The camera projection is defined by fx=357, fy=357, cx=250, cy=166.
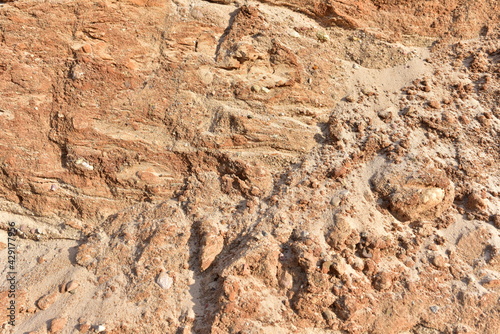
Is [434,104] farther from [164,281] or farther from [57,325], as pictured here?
[57,325]

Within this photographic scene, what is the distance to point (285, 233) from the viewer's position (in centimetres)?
305

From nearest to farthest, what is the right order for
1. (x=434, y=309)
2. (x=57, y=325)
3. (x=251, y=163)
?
(x=434, y=309) < (x=57, y=325) < (x=251, y=163)

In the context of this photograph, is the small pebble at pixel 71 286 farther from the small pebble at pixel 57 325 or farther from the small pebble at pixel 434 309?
the small pebble at pixel 434 309

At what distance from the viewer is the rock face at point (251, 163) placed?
9.37ft

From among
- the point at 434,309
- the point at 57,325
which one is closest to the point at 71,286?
the point at 57,325

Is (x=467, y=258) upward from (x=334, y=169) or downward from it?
downward

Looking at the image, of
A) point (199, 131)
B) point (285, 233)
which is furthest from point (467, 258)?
point (199, 131)

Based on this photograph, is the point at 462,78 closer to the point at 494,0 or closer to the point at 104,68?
the point at 494,0

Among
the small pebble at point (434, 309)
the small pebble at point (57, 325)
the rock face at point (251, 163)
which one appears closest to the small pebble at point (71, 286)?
the rock face at point (251, 163)

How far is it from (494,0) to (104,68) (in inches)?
157

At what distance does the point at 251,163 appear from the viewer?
3385mm

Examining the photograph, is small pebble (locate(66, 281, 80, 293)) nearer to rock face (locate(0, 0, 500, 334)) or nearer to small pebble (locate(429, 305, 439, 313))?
rock face (locate(0, 0, 500, 334))

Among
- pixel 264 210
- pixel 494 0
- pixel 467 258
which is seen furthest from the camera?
pixel 494 0

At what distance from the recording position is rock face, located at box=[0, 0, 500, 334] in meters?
2.86
